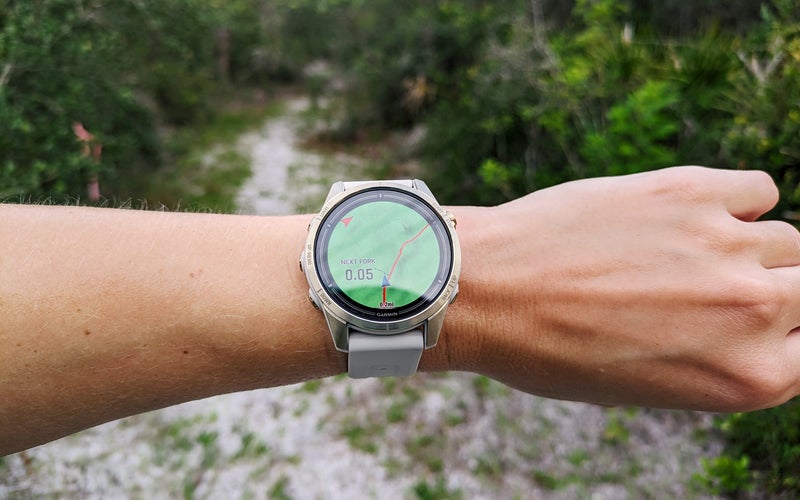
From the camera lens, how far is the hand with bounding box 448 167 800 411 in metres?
1.25

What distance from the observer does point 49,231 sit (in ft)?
3.89

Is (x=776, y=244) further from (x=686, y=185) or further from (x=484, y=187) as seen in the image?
(x=484, y=187)

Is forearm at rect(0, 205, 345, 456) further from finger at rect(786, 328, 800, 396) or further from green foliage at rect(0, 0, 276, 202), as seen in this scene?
finger at rect(786, 328, 800, 396)

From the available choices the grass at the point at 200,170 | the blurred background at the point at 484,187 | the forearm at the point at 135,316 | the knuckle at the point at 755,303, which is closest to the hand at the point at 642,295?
the knuckle at the point at 755,303

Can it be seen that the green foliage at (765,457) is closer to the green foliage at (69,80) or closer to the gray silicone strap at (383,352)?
the gray silicone strap at (383,352)

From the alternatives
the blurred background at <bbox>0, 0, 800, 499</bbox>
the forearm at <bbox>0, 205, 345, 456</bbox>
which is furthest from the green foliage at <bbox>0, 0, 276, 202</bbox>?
the forearm at <bbox>0, 205, 345, 456</bbox>

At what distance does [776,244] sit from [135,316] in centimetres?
169

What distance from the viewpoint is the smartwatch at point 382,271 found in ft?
4.13

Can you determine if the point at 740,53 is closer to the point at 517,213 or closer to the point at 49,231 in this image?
the point at 517,213

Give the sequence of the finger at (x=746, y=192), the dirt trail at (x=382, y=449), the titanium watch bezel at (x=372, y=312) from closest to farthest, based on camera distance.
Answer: the titanium watch bezel at (x=372, y=312), the finger at (x=746, y=192), the dirt trail at (x=382, y=449)

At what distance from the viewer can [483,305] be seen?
1375 millimetres

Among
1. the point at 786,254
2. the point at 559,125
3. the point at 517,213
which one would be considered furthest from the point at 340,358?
the point at 559,125

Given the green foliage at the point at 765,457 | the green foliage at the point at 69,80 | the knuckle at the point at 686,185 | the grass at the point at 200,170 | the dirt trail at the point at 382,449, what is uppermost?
the knuckle at the point at 686,185

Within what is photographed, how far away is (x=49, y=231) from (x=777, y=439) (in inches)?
111
